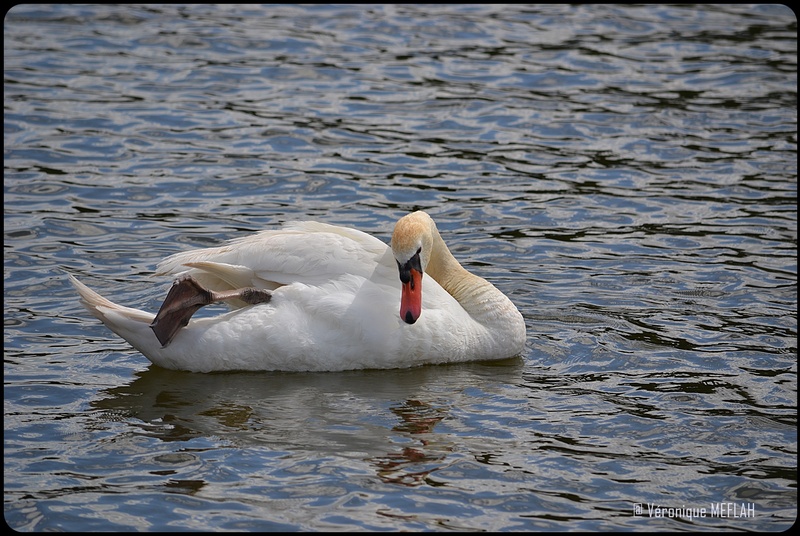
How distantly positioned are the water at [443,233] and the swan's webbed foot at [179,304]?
14.2 inches

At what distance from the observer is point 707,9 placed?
16.6 meters

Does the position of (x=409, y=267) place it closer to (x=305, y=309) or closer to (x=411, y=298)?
(x=411, y=298)

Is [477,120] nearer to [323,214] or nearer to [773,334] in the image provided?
[323,214]

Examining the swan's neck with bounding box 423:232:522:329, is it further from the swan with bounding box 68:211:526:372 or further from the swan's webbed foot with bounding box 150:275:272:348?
the swan's webbed foot with bounding box 150:275:272:348

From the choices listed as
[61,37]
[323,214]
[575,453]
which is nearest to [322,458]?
[575,453]

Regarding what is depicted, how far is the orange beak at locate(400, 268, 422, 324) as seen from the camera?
7.30 metres

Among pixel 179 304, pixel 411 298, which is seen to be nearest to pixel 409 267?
pixel 411 298

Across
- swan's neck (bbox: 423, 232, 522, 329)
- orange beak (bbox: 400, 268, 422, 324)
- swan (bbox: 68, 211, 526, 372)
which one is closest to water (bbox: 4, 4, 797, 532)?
swan (bbox: 68, 211, 526, 372)

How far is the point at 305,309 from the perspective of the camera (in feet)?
24.6

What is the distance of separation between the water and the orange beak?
48 cm

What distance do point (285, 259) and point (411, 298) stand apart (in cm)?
90

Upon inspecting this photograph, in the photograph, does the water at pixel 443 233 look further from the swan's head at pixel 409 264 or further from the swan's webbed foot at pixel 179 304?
the swan's head at pixel 409 264

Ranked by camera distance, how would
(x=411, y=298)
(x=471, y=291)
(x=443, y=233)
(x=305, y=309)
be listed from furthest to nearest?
(x=443, y=233) → (x=471, y=291) → (x=305, y=309) → (x=411, y=298)

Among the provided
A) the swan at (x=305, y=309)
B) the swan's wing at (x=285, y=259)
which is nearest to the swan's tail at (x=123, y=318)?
the swan at (x=305, y=309)
